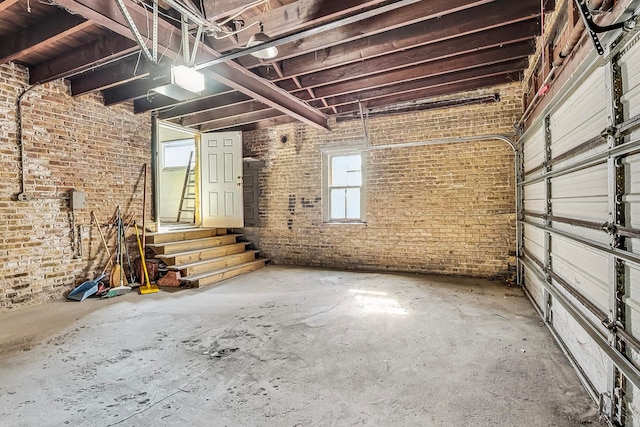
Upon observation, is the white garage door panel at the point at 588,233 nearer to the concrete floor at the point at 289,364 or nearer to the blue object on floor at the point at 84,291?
the concrete floor at the point at 289,364

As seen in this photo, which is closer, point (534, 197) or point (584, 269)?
point (584, 269)

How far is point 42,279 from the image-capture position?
13.4 ft

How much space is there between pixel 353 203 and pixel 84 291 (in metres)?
4.50

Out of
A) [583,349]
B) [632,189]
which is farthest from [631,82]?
[583,349]

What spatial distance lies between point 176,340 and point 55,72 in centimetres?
368

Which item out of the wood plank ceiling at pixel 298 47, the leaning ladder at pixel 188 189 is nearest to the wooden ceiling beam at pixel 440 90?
the wood plank ceiling at pixel 298 47

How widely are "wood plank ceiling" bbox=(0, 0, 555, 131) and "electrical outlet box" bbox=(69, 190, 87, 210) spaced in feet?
4.80

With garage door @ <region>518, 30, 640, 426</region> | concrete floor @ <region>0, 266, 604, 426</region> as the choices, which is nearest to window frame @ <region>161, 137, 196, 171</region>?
concrete floor @ <region>0, 266, 604, 426</region>

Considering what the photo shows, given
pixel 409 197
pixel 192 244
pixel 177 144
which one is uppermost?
pixel 177 144

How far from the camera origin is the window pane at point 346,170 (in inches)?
236

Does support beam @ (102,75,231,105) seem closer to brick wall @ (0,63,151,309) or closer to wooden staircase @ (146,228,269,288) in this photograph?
brick wall @ (0,63,151,309)

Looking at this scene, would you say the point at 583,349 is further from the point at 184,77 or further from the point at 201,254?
the point at 201,254

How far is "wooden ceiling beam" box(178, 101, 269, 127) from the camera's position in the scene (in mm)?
5328

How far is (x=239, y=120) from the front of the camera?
19.9ft
